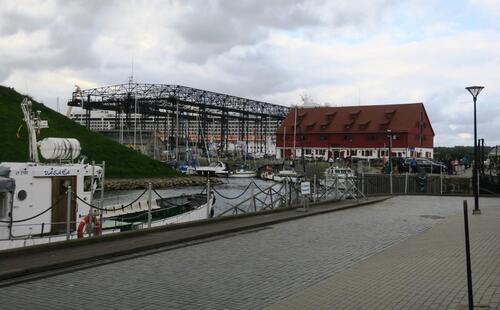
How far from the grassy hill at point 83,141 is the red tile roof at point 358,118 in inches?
1723

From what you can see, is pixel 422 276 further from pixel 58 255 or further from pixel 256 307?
pixel 58 255

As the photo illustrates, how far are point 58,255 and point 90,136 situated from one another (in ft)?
239

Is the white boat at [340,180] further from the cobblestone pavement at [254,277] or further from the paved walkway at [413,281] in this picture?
the paved walkway at [413,281]

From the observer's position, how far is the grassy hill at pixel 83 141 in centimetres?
6862

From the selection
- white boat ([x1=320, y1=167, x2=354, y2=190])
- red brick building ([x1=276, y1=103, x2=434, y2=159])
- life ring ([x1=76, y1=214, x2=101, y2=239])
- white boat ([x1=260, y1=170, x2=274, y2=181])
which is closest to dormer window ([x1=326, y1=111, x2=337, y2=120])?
red brick building ([x1=276, y1=103, x2=434, y2=159])

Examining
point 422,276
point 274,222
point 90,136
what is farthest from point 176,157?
point 422,276

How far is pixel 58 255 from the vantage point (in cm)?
A: 1196

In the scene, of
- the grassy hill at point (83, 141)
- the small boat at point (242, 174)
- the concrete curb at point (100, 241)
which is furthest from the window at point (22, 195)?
the small boat at point (242, 174)

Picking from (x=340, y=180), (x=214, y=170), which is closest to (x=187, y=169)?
(x=214, y=170)

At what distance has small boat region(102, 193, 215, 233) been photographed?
21.2m

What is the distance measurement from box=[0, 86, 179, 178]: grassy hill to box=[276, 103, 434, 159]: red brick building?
112ft

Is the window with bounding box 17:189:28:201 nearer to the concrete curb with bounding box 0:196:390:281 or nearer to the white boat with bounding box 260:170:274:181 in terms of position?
the concrete curb with bounding box 0:196:390:281

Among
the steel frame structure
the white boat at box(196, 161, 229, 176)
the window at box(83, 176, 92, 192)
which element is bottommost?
the white boat at box(196, 161, 229, 176)

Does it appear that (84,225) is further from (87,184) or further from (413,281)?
(413,281)
